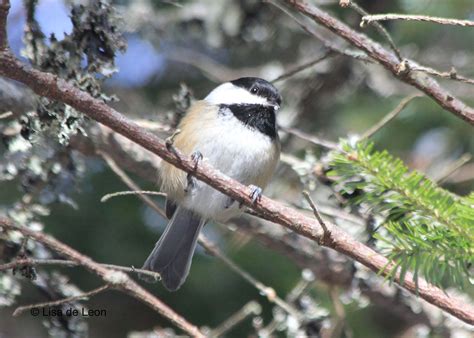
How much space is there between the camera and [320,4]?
12.8 feet

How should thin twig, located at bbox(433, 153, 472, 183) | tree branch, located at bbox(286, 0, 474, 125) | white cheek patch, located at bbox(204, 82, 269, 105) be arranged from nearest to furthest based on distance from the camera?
tree branch, located at bbox(286, 0, 474, 125), thin twig, located at bbox(433, 153, 472, 183), white cheek patch, located at bbox(204, 82, 269, 105)

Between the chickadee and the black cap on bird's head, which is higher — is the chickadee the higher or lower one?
the lower one

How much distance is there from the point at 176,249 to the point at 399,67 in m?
1.30

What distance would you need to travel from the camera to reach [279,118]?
13.0 feet

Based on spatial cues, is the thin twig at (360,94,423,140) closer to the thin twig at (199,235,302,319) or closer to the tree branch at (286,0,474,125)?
the tree branch at (286,0,474,125)

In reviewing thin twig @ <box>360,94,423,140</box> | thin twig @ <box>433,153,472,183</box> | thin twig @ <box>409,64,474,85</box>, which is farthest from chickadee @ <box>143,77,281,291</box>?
thin twig @ <box>409,64,474,85</box>

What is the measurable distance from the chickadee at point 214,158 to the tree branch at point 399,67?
2.59 ft

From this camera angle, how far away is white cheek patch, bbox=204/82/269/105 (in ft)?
9.97

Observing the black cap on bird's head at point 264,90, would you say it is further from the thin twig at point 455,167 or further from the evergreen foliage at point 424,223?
the evergreen foliage at point 424,223

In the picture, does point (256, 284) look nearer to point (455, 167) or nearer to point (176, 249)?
point (176, 249)

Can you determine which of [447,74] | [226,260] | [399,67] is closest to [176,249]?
[226,260]

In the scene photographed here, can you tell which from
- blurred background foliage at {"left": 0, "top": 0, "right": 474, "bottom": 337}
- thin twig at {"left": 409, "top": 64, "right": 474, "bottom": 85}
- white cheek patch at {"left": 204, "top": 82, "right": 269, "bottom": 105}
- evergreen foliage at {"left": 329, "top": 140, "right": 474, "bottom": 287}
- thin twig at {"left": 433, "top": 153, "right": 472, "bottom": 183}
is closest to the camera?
evergreen foliage at {"left": 329, "top": 140, "right": 474, "bottom": 287}

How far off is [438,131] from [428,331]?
136 centimetres

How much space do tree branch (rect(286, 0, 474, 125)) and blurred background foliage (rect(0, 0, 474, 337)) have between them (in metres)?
0.93
